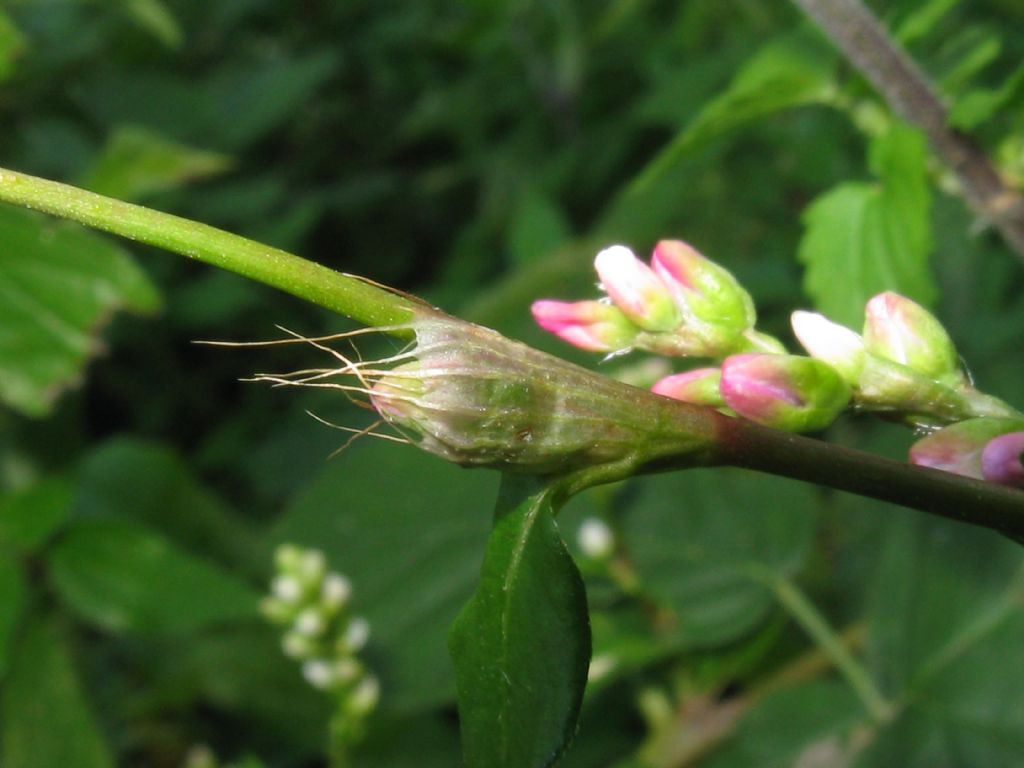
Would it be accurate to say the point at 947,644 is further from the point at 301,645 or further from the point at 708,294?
the point at 708,294

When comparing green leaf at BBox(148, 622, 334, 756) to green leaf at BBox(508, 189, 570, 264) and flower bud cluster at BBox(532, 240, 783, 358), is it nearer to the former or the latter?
green leaf at BBox(508, 189, 570, 264)

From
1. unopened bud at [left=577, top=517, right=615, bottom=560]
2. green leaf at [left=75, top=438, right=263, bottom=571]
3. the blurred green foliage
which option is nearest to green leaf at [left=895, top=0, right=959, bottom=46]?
the blurred green foliage

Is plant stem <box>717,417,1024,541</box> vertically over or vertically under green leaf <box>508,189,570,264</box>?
over

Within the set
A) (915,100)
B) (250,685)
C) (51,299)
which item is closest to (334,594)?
(250,685)

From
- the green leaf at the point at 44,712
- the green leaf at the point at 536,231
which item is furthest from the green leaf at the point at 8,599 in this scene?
the green leaf at the point at 536,231

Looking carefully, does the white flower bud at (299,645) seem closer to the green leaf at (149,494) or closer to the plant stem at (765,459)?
the green leaf at (149,494)

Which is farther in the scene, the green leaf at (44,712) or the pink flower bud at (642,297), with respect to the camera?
the green leaf at (44,712)

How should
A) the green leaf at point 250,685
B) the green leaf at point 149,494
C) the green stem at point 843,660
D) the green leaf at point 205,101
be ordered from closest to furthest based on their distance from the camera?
the green stem at point 843,660, the green leaf at point 250,685, the green leaf at point 149,494, the green leaf at point 205,101
